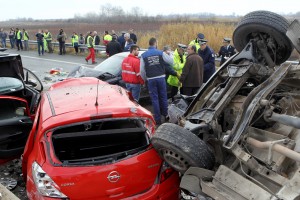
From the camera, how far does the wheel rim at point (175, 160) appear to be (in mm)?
3268

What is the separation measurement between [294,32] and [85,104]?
243cm

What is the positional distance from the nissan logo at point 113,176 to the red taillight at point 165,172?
1.55ft

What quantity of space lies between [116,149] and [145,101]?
4.00 metres

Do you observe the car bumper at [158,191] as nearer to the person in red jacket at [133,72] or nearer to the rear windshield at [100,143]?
the rear windshield at [100,143]

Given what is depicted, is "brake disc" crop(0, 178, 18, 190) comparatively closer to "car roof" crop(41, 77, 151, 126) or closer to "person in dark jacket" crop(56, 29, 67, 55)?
"car roof" crop(41, 77, 151, 126)

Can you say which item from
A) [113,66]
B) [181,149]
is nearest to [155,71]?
[113,66]

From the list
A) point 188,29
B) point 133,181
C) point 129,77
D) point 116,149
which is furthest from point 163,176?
point 188,29

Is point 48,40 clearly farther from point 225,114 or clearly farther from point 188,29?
point 225,114

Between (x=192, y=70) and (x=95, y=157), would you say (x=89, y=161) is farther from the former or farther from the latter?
(x=192, y=70)

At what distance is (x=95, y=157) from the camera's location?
3.25m

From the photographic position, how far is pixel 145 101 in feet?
25.6

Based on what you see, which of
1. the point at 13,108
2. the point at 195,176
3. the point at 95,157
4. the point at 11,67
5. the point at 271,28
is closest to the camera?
the point at 195,176

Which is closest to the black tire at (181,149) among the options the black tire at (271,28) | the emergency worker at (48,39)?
the black tire at (271,28)

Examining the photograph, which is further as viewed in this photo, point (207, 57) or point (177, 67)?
point (207, 57)
